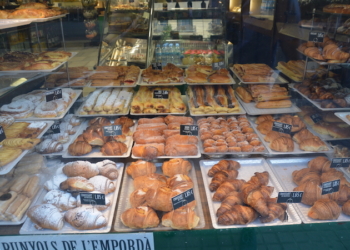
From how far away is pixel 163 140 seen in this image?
2773 mm

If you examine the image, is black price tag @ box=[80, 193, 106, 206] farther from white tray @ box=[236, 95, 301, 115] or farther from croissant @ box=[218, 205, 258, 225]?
white tray @ box=[236, 95, 301, 115]

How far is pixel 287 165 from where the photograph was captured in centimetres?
266

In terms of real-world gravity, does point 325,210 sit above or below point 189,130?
below

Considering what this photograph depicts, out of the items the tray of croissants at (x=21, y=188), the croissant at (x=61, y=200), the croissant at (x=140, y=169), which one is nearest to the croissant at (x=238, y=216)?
the croissant at (x=140, y=169)

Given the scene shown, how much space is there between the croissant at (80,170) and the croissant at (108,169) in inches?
2.2

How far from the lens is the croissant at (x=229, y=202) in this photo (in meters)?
2.01

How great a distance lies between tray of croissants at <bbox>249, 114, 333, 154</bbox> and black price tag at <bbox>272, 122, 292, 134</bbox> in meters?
0.01

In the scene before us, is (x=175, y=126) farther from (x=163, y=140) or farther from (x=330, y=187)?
(x=330, y=187)

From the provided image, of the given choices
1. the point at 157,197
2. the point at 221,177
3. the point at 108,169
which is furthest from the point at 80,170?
the point at 221,177

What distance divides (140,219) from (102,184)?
1.53 feet

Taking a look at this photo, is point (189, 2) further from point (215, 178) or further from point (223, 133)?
point (215, 178)

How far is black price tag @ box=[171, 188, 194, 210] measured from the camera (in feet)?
6.40

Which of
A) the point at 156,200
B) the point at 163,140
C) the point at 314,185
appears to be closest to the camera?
the point at 156,200

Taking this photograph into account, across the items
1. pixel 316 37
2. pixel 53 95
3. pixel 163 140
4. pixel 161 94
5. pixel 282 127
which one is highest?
pixel 316 37
